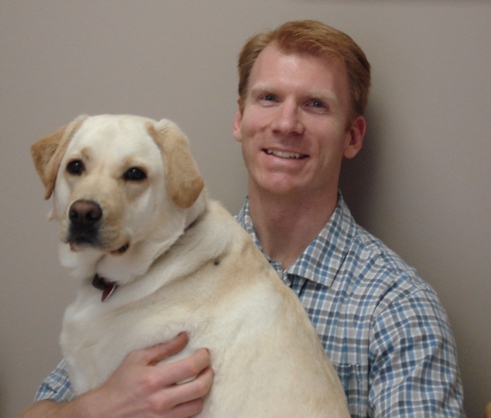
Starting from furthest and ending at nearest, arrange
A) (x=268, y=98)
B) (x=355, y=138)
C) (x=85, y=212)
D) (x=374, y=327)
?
(x=355, y=138) → (x=268, y=98) → (x=374, y=327) → (x=85, y=212)

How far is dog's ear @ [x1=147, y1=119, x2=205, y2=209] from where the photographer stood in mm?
1309

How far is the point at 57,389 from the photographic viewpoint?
180 centimetres

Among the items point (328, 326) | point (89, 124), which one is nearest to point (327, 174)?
point (328, 326)

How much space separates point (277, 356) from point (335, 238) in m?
0.64

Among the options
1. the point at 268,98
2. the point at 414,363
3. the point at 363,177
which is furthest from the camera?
the point at 363,177

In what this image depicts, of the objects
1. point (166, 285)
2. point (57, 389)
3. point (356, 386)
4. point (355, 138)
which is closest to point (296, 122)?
point (355, 138)

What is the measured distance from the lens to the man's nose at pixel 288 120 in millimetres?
1801

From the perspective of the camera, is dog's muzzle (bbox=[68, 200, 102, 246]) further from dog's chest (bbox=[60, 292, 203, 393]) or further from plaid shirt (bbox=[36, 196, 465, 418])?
plaid shirt (bbox=[36, 196, 465, 418])

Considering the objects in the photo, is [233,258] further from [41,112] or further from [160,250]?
[41,112]

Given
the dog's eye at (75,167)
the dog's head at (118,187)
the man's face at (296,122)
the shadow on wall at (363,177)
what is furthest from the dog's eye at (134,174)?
the shadow on wall at (363,177)

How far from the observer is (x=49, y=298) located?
2398 mm

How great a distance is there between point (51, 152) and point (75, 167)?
0.13 metres

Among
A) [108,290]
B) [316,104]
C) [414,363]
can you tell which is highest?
[316,104]

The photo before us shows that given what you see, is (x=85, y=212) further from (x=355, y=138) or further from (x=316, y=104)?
(x=355, y=138)
